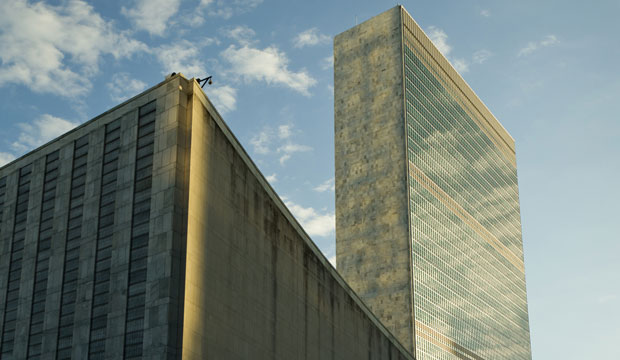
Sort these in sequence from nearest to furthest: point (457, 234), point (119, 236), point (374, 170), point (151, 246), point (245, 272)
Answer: point (151, 246) < point (119, 236) < point (245, 272) < point (374, 170) < point (457, 234)

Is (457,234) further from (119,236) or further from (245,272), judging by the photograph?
(119,236)

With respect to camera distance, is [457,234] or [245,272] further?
[457,234]

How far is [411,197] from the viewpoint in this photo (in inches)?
5576

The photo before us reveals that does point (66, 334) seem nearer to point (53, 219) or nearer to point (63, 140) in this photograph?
point (53, 219)

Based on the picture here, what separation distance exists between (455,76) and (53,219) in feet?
444

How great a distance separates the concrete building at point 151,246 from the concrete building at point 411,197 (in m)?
80.4

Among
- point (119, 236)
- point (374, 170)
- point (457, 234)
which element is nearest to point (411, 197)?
point (374, 170)

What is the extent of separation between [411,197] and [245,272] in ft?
305

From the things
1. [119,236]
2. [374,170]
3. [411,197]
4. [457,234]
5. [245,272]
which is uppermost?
[374,170]

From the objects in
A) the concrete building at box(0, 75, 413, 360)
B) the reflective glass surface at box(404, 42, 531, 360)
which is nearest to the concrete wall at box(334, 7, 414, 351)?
the reflective glass surface at box(404, 42, 531, 360)

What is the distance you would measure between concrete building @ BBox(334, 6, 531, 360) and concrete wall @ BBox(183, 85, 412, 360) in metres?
72.8

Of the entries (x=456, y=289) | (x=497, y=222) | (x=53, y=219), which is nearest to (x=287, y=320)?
(x=53, y=219)

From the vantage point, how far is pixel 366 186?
146m

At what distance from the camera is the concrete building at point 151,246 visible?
4522cm
